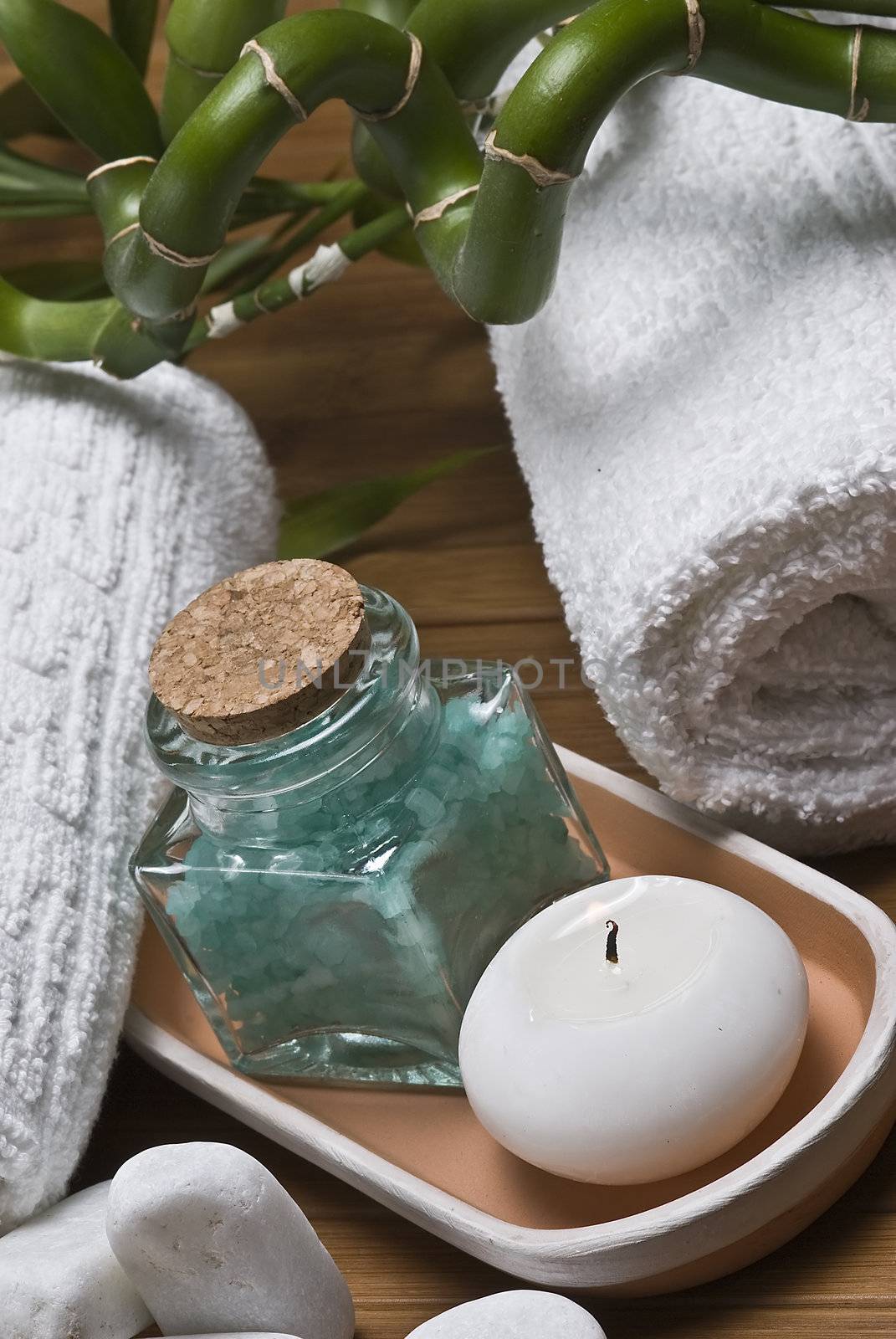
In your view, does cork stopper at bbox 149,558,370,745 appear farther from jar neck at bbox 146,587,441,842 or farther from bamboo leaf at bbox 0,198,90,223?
bamboo leaf at bbox 0,198,90,223

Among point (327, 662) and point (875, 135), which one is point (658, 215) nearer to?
point (875, 135)

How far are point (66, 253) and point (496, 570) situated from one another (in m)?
0.33

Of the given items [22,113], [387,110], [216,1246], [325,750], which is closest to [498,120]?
[387,110]

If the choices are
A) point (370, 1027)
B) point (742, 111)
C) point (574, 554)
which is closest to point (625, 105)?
point (742, 111)

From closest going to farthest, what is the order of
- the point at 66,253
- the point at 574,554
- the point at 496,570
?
1. the point at 574,554
2. the point at 496,570
3. the point at 66,253

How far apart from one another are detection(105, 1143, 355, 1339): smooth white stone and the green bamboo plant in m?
0.23

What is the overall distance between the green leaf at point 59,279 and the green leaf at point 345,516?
0.57 ft

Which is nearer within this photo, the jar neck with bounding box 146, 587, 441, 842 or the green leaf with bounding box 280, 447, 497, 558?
the jar neck with bounding box 146, 587, 441, 842

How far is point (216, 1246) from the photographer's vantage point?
30 centimetres

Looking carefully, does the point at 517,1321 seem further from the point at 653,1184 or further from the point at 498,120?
the point at 498,120

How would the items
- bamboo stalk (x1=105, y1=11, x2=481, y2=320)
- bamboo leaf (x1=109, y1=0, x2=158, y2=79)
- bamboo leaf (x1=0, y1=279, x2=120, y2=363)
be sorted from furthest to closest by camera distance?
bamboo leaf (x1=109, y1=0, x2=158, y2=79)
bamboo leaf (x1=0, y1=279, x2=120, y2=363)
bamboo stalk (x1=105, y1=11, x2=481, y2=320)

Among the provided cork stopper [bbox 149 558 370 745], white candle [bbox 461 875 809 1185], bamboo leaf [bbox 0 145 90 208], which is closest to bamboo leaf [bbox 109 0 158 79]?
bamboo leaf [bbox 0 145 90 208]

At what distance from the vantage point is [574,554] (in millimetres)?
399

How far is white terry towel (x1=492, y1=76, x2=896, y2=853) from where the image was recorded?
349mm
